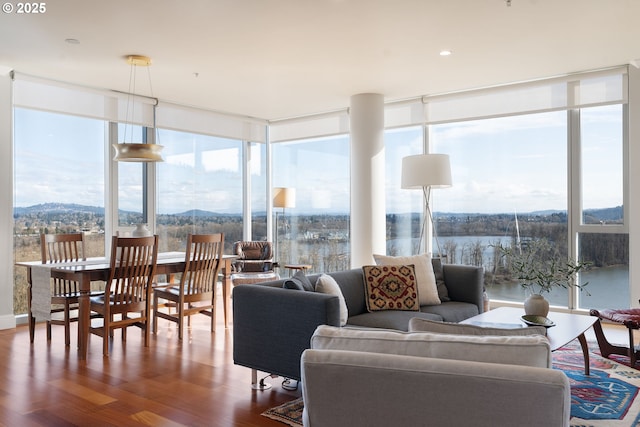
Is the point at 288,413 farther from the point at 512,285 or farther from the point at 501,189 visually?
the point at 501,189

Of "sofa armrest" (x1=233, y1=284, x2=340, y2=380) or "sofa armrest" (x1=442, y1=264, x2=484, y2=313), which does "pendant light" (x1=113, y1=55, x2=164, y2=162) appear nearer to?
"sofa armrest" (x1=233, y1=284, x2=340, y2=380)

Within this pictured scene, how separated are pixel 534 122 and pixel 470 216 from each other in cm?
136

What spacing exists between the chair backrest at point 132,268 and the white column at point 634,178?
4792 millimetres

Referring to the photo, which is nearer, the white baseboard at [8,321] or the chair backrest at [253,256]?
the white baseboard at [8,321]

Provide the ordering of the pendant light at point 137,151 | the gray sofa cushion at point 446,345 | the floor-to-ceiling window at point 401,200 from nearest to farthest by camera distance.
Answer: the gray sofa cushion at point 446,345 → the pendant light at point 137,151 → the floor-to-ceiling window at point 401,200

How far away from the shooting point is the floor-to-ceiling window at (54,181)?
584 centimetres

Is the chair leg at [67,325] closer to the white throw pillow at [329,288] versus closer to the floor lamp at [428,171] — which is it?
the white throw pillow at [329,288]

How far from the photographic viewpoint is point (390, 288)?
13.9ft

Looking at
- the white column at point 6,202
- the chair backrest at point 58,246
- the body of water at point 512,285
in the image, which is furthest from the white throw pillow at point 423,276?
the white column at point 6,202

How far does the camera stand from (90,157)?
6445 mm

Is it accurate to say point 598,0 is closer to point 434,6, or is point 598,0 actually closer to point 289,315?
point 434,6

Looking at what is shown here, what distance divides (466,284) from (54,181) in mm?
4748

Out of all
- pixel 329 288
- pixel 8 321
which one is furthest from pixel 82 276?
pixel 329 288

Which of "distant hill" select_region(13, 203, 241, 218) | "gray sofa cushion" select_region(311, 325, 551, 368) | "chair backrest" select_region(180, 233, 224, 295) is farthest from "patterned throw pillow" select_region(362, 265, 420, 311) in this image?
"distant hill" select_region(13, 203, 241, 218)
